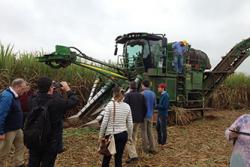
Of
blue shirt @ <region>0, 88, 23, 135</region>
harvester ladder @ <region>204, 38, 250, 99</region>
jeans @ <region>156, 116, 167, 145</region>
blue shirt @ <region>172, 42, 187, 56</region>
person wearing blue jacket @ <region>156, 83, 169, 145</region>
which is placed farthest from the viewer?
harvester ladder @ <region>204, 38, 250, 99</region>

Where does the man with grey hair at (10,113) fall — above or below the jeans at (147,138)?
above

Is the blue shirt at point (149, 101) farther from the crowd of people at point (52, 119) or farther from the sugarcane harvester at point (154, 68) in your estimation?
the sugarcane harvester at point (154, 68)

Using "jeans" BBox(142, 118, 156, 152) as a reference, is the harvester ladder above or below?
above

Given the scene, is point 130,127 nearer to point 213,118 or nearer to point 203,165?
point 203,165

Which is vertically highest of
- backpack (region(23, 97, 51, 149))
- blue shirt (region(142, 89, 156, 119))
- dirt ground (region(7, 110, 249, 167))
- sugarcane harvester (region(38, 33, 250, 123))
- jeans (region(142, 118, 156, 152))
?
sugarcane harvester (region(38, 33, 250, 123))

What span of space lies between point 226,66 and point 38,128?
1221 cm

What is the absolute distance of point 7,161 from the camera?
640 centimetres

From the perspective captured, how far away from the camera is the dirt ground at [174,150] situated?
6.52 meters

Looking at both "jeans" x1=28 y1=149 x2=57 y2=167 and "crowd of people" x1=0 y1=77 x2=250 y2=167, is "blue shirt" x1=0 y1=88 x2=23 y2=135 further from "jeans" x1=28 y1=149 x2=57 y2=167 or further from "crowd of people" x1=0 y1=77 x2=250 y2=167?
"jeans" x1=28 y1=149 x2=57 y2=167

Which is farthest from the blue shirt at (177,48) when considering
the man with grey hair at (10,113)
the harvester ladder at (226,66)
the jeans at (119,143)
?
the man with grey hair at (10,113)

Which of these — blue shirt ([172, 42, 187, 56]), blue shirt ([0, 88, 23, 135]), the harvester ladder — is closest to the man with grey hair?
blue shirt ([0, 88, 23, 135])

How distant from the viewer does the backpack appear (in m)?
3.73

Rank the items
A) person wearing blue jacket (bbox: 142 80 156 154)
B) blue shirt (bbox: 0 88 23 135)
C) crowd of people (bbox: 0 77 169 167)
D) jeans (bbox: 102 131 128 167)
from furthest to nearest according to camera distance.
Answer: person wearing blue jacket (bbox: 142 80 156 154) < jeans (bbox: 102 131 128 167) < blue shirt (bbox: 0 88 23 135) < crowd of people (bbox: 0 77 169 167)

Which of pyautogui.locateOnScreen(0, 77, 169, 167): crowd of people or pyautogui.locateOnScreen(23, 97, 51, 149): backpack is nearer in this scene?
pyautogui.locateOnScreen(23, 97, 51, 149): backpack
